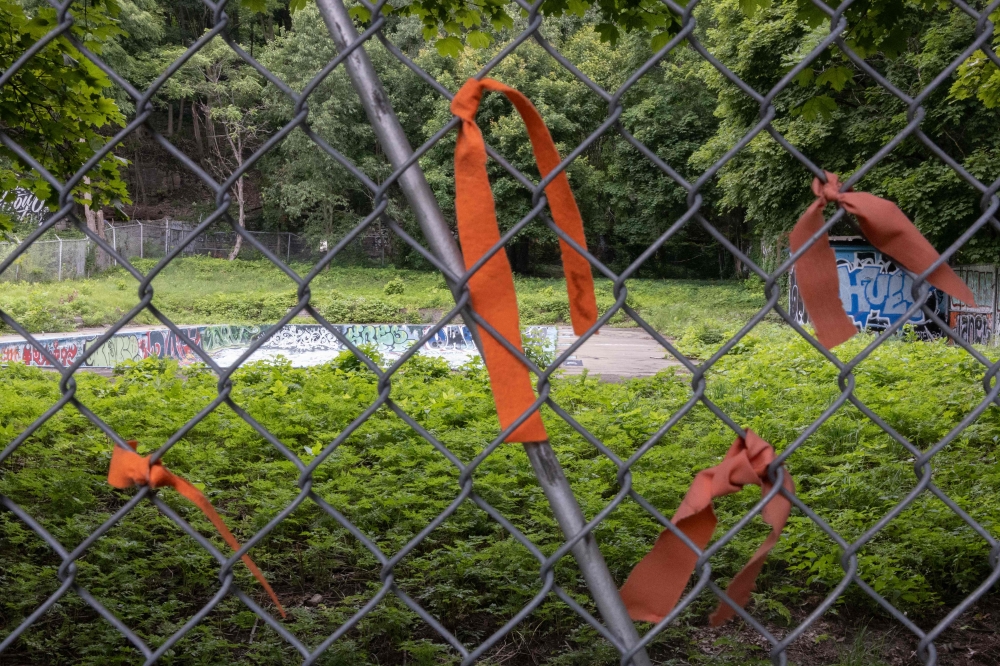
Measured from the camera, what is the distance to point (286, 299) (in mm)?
23000

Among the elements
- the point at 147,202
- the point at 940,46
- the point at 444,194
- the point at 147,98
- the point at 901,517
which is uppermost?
the point at 147,202

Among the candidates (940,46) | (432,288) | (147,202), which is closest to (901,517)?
(940,46)

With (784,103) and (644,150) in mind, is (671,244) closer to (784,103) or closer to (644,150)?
(784,103)

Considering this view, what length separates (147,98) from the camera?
981 millimetres

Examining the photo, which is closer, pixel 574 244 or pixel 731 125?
pixel 574 244

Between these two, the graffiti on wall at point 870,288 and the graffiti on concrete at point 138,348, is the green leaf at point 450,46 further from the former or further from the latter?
the graffiti on wall at point 870,288

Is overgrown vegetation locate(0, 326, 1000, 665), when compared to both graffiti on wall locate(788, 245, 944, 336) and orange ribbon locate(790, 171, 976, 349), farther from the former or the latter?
graffiti on wall locate(788, 245, 944, 336)

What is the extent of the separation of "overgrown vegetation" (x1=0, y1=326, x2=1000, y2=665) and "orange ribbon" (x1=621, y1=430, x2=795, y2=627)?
1.62 metres

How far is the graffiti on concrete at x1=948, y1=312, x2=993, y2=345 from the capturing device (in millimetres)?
13758

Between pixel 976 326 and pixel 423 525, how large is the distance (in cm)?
1393

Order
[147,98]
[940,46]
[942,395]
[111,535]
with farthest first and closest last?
[940,46], [942,395], [111,535], [147,98]

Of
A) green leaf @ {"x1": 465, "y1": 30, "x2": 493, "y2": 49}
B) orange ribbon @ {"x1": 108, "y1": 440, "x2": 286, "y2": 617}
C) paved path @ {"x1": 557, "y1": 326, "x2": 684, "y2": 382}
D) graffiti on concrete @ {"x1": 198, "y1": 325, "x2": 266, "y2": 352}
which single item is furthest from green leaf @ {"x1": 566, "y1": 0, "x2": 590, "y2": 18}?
graffiti on concrete @ {"x1": 198, "y1": 325, "x2": 266, "y2": 352}

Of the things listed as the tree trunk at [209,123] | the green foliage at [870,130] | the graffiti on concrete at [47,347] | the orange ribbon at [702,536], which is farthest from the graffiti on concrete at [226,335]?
the orange ribbon at [702,536]

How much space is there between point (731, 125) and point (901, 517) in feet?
50.0
